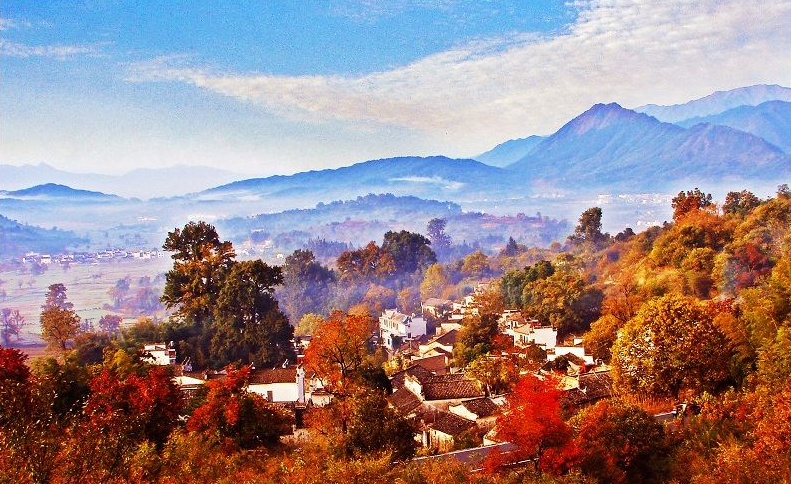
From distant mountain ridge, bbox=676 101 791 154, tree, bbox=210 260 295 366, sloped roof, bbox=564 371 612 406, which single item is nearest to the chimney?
tree, bbox=210 260 295 366

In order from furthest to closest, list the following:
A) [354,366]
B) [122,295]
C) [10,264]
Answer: [10,264]
[122,295]
[354,366]

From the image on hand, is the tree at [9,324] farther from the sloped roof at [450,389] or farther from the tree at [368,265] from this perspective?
the sloped roof at [450,389]

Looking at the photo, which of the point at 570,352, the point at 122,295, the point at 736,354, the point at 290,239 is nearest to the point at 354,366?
the point at 570,352

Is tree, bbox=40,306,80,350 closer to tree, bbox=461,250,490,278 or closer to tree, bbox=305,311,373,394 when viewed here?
tree, bbox=305,311,373,394

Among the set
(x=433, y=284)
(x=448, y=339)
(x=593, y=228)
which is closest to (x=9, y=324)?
(x=433, y=284)

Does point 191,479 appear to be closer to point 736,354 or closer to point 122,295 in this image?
point 736,354

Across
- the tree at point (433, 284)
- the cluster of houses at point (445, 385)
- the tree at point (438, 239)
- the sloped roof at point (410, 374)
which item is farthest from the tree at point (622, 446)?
the tree at point (438, 239)
